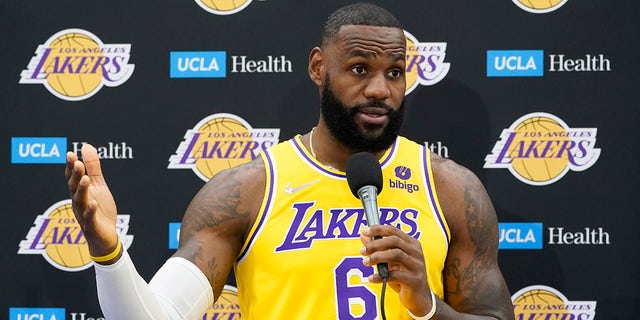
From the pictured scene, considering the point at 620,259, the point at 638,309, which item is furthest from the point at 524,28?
the point at 638,309

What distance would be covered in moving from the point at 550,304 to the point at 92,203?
162cm

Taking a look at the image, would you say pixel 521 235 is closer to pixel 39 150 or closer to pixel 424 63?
pixel 424 63

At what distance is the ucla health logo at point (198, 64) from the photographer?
2.48 m

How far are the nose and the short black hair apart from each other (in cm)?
14

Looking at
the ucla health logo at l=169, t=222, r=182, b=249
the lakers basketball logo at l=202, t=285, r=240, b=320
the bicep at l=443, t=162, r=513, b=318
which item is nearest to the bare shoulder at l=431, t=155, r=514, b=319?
the bicep at l=443, t=162, r=513, b=318

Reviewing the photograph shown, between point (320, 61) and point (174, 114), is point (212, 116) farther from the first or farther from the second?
point (320, 61)

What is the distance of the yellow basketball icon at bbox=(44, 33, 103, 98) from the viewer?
250cm

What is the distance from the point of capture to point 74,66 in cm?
251

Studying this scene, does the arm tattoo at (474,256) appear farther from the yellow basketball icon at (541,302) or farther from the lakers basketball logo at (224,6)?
the lakers basketball logo at (224,6)

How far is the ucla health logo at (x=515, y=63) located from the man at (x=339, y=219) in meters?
0.58

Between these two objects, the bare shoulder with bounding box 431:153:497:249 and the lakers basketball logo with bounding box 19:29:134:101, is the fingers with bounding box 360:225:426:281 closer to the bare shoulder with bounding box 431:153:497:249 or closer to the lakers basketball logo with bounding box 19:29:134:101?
the bare shoulder with bounding box 431:153:497:249

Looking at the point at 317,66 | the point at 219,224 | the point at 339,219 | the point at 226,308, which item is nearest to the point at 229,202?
the point at 219,224

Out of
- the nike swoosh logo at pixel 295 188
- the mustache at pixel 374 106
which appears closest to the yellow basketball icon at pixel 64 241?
the nike swoosh logo at pixel 295 188

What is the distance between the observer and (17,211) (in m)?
2.53
